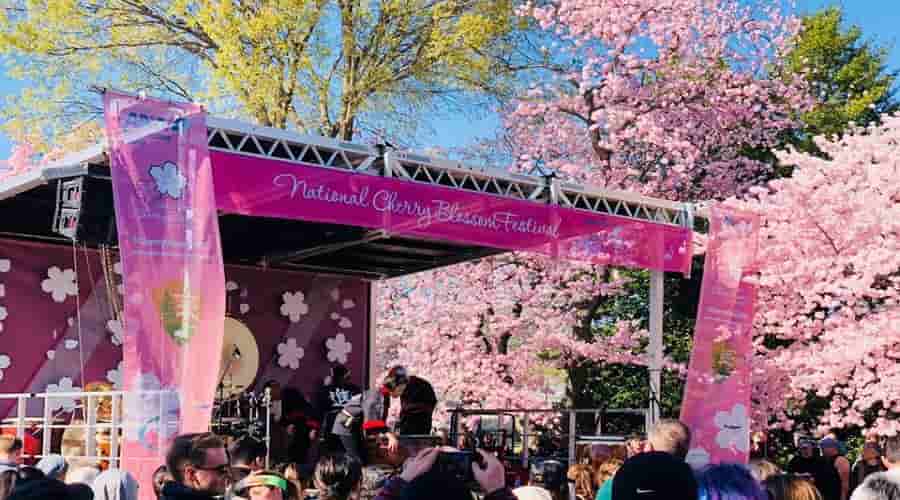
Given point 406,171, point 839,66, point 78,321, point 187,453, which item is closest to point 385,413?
point 406,171

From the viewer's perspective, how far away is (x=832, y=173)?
13.5 m

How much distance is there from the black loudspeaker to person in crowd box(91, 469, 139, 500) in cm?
394

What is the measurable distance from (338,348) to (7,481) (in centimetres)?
971

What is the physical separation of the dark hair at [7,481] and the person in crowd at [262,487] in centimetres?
105

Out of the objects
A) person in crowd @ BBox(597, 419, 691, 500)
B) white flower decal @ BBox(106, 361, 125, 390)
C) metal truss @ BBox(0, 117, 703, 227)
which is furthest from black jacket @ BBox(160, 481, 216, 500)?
white flower decal @ BBox(106, 361, 125, 390)

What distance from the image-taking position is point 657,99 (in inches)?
736

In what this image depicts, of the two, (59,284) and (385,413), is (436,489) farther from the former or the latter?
(59,284)

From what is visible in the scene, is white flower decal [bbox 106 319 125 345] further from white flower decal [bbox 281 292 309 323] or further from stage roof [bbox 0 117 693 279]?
white flower decal [bbox 281 292 309 323]

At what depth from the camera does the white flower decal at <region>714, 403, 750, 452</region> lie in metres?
11.2

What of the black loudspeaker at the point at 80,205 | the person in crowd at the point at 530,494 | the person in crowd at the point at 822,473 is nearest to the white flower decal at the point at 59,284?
the black loudspeaker at the point at 80,205

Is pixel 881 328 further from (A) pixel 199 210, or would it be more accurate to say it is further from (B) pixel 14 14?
(B) pixel 14 14

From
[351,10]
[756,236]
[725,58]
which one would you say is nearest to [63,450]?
[756,236]

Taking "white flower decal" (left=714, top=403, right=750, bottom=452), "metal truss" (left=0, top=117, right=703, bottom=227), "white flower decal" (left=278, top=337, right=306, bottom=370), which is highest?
"metal truss" (left=0, top=117, right=703, bottom=227)

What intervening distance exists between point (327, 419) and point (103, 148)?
4.23 meters
